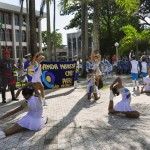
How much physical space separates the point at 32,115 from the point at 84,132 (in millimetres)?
1163

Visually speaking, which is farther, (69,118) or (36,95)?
(69,118)

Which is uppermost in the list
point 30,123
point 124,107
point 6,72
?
point 6,72

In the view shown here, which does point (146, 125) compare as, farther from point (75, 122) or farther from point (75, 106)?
point (75, 106)

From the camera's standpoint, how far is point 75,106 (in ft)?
35.6

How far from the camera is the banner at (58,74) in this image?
638 inches

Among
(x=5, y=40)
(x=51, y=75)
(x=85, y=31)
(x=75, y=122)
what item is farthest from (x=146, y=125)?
(x=5, y=40)

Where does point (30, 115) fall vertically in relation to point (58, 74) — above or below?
below

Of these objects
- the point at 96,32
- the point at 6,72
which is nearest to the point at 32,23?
the point at 96,32

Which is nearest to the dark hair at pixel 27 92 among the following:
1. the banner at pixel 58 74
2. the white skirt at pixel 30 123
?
the white skirt at pixel 30 123

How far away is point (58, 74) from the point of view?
1677cm

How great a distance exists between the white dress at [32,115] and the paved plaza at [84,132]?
0.52 feet

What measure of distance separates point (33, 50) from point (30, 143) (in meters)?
11.6

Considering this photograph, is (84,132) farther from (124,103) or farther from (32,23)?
(32,23)

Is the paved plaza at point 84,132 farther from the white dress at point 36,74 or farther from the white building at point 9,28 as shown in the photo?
the white building at point 9,28
